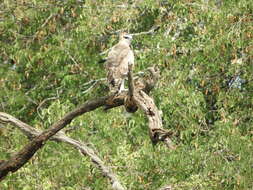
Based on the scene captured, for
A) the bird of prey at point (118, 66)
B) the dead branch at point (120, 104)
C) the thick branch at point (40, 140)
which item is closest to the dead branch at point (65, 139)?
the dead branch at point (120, 104)

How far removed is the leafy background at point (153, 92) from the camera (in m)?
9.79

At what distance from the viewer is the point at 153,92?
11148 mm

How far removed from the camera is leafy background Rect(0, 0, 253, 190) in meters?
9.79

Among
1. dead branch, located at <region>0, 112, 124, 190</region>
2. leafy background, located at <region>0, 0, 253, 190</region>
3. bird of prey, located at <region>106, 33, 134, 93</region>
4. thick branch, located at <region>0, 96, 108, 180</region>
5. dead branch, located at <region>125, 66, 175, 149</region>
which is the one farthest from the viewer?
leafy background, located at <region>0, 0, 253, 190</region>

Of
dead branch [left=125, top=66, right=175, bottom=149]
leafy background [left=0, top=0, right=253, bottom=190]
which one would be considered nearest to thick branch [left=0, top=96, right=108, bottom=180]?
dead branch [left=125, top=66, right=175, bottom=149]

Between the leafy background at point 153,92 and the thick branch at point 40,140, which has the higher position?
the thick branch at point 40,140

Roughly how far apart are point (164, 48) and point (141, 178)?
228 centimetres

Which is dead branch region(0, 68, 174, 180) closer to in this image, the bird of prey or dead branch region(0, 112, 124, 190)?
dead branch region(0, 112, 124, 190)

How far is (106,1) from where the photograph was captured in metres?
12.2

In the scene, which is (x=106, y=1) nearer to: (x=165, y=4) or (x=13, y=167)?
(x=165, y=4)

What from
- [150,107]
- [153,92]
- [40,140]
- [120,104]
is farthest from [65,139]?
[153,92]

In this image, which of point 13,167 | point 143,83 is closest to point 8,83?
point 13,167

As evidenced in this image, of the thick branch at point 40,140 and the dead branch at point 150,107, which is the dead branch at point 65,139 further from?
the dead branch at point 150,107

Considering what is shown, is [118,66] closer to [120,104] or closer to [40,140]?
[40,140]
